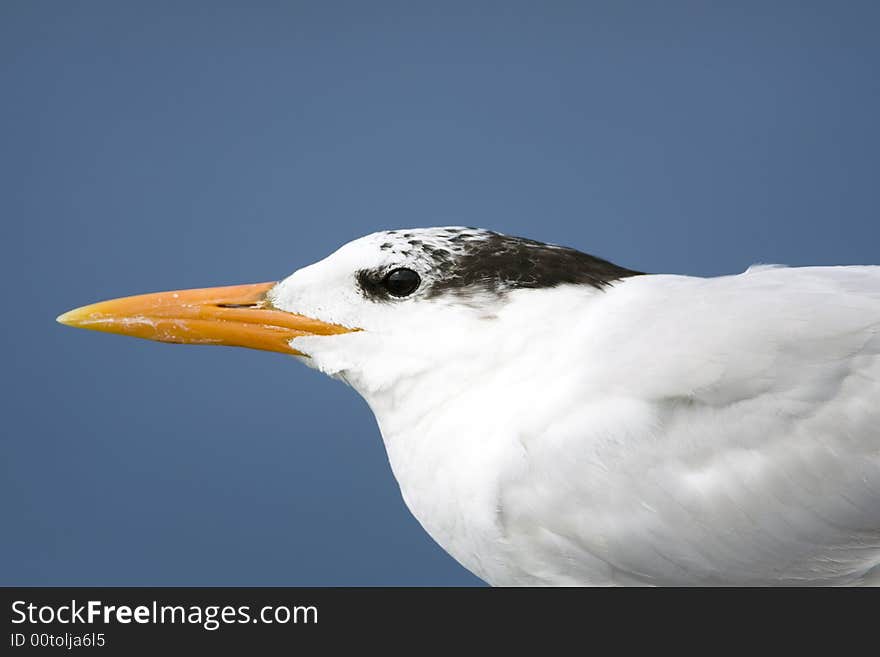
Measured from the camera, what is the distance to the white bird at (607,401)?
260 centimetres

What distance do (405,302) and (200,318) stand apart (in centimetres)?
70

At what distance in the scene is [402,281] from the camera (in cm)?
288

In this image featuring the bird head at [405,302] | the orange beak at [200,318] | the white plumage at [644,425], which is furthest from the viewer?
the orange beak at [200,318]

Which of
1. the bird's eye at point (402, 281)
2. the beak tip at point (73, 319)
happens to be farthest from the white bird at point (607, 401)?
the beak tip at point (73, 319)

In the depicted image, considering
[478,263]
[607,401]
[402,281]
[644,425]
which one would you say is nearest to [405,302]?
[402,281]

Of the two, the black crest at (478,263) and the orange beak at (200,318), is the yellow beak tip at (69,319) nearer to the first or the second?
the orange beak at (200,318)

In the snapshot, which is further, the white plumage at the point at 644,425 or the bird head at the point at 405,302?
the bird head at the point at 405,302

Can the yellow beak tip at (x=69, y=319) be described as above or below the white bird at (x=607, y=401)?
above

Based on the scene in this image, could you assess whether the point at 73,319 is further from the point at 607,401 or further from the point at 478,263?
the point at 607,401

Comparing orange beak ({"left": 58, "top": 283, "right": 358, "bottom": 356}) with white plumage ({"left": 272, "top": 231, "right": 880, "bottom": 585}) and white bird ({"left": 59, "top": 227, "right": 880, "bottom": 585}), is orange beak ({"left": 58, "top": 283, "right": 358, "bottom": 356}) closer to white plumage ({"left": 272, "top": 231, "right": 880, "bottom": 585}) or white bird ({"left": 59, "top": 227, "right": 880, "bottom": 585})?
white bird ({"left": 59, "top": 227, "right": 880, "bottom": 585})

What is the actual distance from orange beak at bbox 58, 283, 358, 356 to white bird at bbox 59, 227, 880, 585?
0.07 feet

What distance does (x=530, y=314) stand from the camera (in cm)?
284
